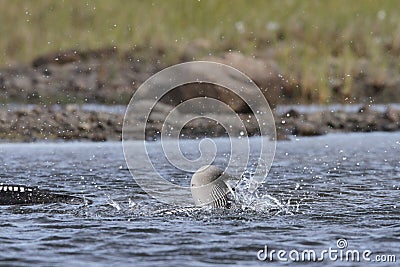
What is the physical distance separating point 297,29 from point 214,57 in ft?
18.6

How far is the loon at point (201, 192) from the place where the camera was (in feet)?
34.5

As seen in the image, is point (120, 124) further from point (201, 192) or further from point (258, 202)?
point (201, 192)

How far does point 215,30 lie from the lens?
93.4 feet

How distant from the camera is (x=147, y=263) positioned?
832 cm

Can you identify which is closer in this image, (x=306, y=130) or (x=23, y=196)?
(x=23, y=196)

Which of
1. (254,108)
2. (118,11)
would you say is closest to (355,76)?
(254,108)

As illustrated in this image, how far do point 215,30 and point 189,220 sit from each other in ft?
61.7

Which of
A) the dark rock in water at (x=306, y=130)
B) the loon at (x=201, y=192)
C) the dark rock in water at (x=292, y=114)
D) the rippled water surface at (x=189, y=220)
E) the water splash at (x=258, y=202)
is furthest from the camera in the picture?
the dark rock in water at (x=292, y=114)

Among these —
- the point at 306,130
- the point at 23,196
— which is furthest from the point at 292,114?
the point at 23,196

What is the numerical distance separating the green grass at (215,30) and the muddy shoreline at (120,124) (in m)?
4.68

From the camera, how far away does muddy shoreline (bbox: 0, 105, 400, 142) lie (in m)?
18.8

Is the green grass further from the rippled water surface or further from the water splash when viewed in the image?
the water splash

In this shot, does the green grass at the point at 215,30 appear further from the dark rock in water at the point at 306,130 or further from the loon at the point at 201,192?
the loon at the point at 201,192

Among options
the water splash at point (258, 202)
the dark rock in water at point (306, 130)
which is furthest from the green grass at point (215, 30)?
the water splash at point (258, 202)
